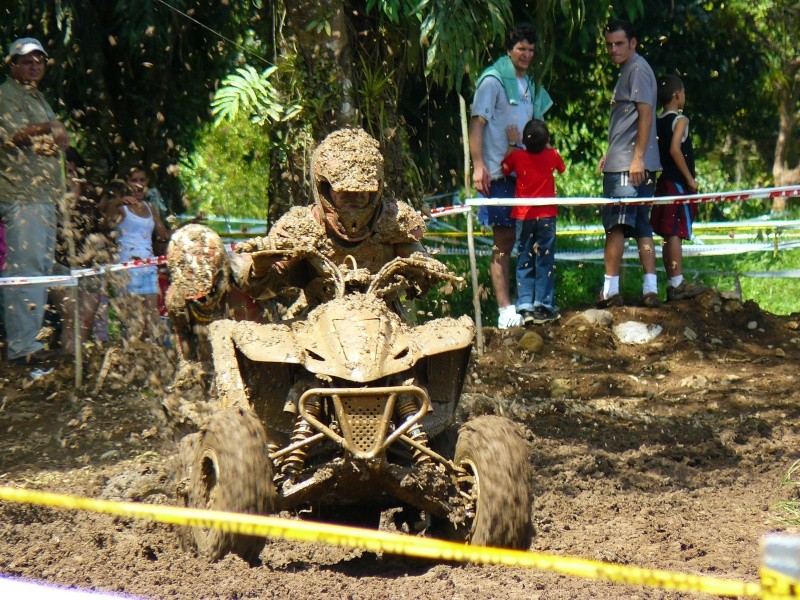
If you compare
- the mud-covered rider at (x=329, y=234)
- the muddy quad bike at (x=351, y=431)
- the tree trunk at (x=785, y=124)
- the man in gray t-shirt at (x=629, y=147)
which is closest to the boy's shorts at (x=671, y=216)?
the man in gray t-shirt at (x=629, y=147)

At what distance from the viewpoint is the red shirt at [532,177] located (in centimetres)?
1094

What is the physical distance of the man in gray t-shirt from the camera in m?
11.1

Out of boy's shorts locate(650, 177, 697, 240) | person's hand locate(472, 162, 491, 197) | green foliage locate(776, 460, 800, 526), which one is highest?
person's hand locate(472, 162, 491, 197)

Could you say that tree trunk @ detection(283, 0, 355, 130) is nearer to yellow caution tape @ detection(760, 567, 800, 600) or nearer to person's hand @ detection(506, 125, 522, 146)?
person's hand @ detection(506, 125, 522, 146)

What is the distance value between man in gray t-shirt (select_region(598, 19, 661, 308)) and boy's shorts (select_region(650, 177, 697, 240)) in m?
0.30

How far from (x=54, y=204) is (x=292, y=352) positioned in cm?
496

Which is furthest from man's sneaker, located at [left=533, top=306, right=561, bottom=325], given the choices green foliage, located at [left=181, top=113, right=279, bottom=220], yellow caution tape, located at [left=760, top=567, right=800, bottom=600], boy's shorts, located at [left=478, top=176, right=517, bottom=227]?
yellow caution tape, located at [left=760, top=567, right=800, bottom=600]

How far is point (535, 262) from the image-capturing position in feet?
36.6

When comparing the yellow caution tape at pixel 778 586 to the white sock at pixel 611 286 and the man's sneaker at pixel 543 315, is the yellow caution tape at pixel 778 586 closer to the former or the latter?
the man's sneaker at pixel 543 315

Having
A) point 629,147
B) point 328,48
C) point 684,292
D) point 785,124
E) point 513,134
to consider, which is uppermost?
point 328,48

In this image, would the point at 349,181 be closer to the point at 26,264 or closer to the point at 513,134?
the point at 26,264

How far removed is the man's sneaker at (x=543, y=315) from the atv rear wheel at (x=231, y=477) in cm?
618

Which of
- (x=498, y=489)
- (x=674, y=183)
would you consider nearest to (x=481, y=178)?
(x=674, y=183)

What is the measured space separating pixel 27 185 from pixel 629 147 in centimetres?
516
